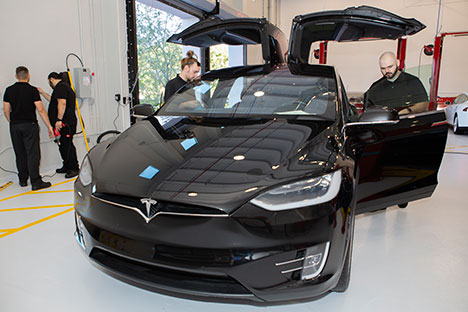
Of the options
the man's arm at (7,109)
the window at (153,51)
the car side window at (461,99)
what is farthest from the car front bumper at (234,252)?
the car side window at (461,99)

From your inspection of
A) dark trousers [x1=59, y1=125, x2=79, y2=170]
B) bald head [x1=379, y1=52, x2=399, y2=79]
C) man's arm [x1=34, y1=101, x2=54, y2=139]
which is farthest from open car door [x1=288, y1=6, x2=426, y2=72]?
dark trousers [x1=59, y1=125, x2=79, y2=170]

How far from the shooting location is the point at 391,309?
167cm

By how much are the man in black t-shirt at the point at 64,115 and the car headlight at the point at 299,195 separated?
3792mm

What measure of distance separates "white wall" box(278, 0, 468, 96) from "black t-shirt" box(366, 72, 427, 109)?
787 centimetres

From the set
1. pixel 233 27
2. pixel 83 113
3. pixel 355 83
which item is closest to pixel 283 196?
pixel 233 27

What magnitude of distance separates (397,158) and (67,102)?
12.6 feet

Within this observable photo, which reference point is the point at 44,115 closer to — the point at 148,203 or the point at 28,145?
the point at 28,145

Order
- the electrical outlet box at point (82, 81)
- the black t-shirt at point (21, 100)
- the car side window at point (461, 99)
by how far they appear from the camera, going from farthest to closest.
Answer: the car side window at point (461, 99) → the electrical outlet box at point (82, 81) → the black t-shirt at point (21, 100)

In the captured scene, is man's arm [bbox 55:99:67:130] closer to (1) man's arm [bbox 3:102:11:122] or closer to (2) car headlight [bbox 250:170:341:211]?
(1) man's arm [bbox 3:102:11:122]

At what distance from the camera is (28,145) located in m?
3.91

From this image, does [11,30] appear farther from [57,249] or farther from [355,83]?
[355,83]

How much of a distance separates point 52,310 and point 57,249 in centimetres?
74

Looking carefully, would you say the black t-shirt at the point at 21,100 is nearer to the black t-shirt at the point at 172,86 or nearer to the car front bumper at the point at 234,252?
the black t-shirt at the point at 172,86

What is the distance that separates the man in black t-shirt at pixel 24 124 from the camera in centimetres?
378
